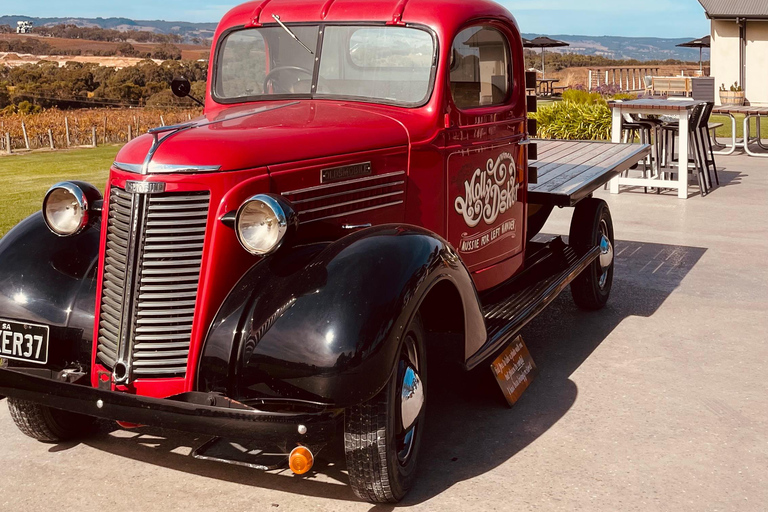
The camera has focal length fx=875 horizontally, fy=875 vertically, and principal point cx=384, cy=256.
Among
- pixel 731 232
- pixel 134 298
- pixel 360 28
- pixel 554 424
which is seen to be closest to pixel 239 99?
pixel 360 28

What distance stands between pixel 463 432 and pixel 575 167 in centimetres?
340

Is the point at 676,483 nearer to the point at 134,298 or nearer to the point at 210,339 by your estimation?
the point at 210,339

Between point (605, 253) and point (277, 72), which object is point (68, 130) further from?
point (277, 72)

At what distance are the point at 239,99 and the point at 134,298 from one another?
1.82 metres

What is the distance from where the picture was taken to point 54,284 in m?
3.97

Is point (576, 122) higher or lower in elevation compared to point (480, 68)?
higher

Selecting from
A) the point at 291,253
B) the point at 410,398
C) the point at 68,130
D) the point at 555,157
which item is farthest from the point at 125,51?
the point at 410,398

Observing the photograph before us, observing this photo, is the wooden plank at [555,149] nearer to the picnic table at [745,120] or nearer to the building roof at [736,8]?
the picnic table at [745,120]

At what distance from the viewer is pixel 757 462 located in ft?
13.1

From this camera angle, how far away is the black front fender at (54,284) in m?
3.82

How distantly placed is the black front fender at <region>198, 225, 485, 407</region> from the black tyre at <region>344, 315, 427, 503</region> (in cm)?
19

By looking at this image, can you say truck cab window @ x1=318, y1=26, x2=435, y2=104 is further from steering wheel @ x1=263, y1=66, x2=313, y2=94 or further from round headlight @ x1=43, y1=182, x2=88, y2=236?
round headlight @ x1=43, y1=182, x2=88, y2=236

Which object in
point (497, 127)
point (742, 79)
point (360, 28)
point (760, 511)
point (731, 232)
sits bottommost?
point (760, 511)

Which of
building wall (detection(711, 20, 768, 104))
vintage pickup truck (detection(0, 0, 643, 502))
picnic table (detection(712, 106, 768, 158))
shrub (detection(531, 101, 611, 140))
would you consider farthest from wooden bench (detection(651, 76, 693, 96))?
vintage pickup truck (detection(0, 0, 643, 502))
